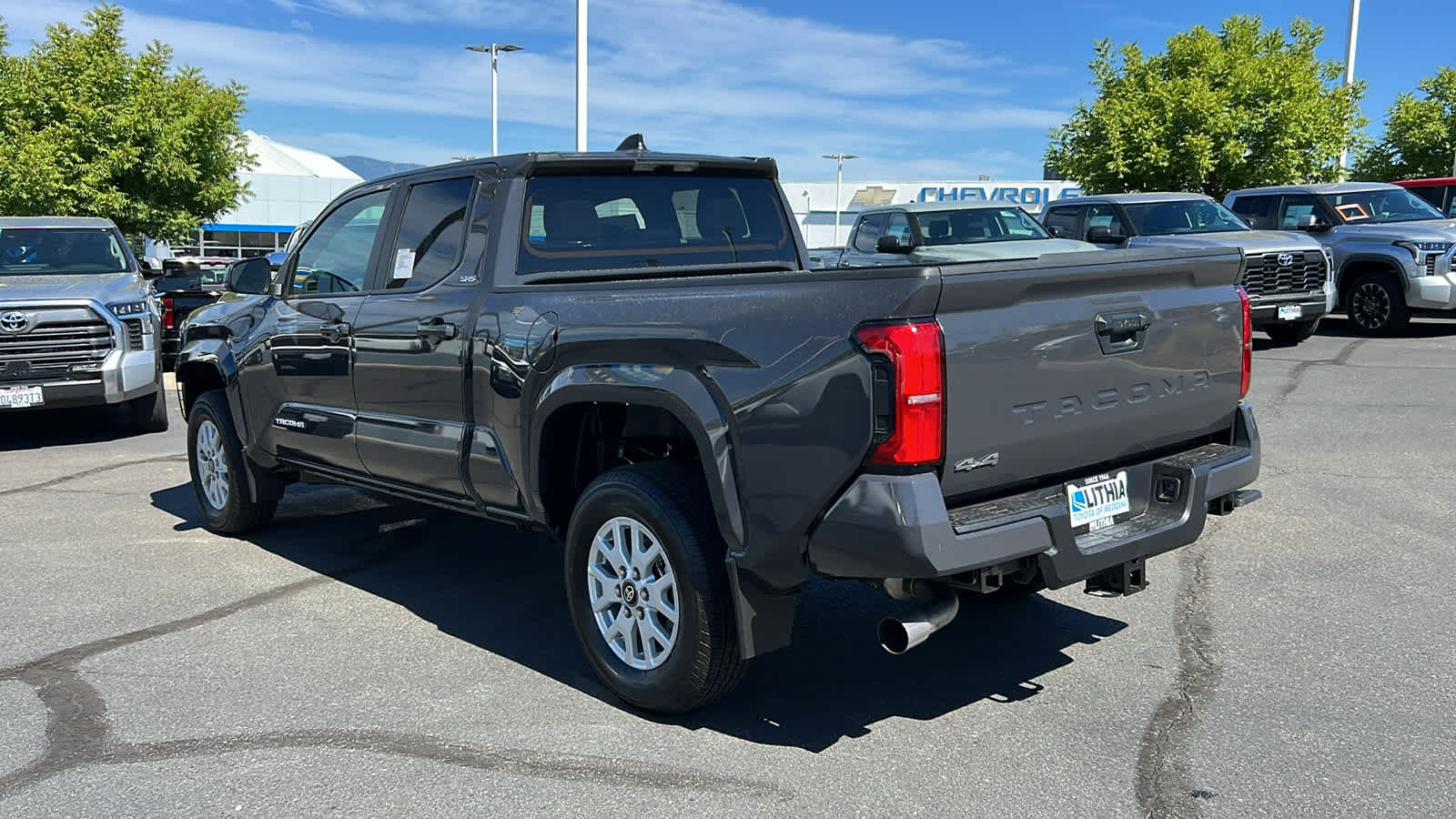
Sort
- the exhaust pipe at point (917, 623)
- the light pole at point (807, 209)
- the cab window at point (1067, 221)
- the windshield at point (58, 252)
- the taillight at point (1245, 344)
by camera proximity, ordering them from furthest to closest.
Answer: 1. the light pole at point (807, 209)
2. the cab window at point (1067, 221)
3. the windshield at point (58, 252)
4. the taillight at point (1245, 344)
5. the exhaust pipe at point (917, 623)

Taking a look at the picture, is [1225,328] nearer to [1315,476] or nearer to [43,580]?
[1315,476]

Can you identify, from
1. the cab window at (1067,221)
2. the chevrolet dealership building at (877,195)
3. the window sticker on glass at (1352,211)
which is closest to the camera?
the cab window at (1067,221)

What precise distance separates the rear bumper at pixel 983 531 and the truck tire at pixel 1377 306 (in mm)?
13360

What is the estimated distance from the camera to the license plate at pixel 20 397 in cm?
987

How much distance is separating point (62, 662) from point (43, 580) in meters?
1.40

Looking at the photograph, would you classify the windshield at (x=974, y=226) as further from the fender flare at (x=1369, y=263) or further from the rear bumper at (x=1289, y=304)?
the fender flare at (x=1369, y=263)

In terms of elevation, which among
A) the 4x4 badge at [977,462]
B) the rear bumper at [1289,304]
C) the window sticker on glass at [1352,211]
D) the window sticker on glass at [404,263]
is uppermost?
the window sticker on glass at [1352,211]

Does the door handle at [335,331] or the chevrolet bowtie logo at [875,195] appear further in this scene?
the chevrolet bowtie logo at [875,195]

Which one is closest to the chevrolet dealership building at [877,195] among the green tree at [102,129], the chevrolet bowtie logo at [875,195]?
the chevrolet bowtie logo at [875,195]

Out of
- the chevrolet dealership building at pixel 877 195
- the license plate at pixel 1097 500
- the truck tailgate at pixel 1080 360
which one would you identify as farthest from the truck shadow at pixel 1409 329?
the chevrolet dealership building at pixel 877 195

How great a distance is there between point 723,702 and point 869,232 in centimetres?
1138

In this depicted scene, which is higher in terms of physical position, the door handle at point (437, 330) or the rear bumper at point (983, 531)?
the door handle at point (437, 330)

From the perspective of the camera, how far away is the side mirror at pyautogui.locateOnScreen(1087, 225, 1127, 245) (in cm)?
1426

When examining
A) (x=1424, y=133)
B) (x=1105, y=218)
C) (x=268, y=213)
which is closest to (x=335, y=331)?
(x=1105, y=218)
